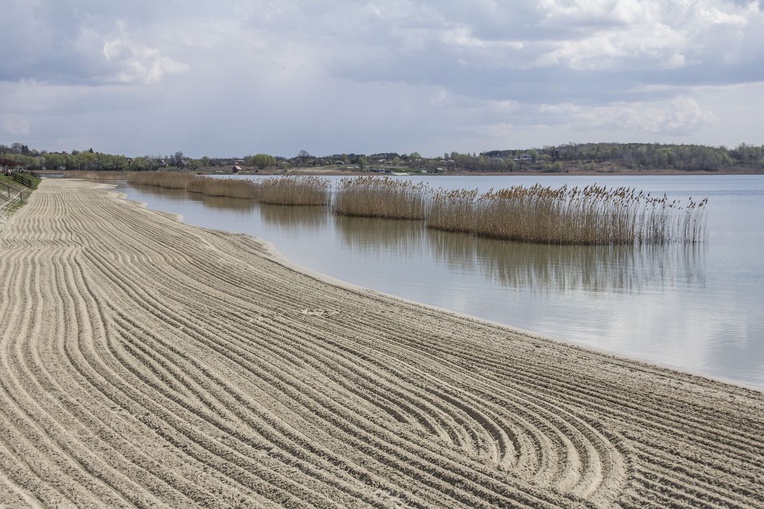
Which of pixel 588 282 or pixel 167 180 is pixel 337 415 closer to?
pixel 588 282

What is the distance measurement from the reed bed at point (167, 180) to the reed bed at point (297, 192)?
2099 centimetres

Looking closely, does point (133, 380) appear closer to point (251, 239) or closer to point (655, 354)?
point (655, 354)

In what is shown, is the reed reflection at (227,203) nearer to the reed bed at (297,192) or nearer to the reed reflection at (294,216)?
the reed reflection at (294,216)

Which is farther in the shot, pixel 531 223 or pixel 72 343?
pixel 531 223

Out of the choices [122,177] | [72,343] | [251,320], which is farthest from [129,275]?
[122,177]

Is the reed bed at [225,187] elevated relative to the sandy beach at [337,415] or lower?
elevated

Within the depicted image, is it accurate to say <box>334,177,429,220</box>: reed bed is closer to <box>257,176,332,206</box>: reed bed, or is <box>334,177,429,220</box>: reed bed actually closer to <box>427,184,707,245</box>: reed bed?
<box>257,176,332,206</box>: reed bed

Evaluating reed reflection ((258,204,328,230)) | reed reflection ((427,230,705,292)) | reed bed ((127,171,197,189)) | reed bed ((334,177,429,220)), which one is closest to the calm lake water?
reed reflection ((427,230,705,292))

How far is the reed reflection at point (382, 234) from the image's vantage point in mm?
22703

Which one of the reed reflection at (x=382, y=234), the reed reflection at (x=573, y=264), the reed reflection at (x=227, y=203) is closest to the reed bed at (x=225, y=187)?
the reed reflection at (x=227, y=203)

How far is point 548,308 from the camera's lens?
13180mm

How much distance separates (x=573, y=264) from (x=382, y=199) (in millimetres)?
14240

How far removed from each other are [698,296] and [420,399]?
373 inches

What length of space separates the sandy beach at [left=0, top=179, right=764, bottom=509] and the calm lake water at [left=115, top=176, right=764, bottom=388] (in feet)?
4.95
